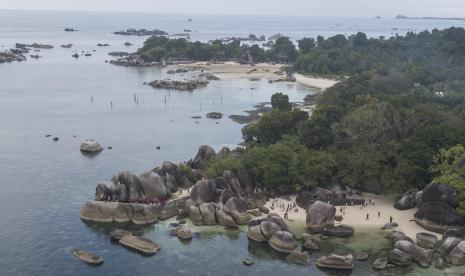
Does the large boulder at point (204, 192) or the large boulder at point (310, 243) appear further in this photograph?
the large boulder at point (204, 192)

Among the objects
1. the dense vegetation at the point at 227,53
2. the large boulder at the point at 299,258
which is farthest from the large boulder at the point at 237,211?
the dense vegetation at the point at 227,53

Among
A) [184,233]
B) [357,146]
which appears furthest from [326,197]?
[184,233]

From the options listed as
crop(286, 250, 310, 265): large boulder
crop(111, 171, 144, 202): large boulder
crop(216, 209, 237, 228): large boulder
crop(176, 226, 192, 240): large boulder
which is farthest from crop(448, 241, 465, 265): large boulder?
crop(111, 171, 144, 202): large boulder

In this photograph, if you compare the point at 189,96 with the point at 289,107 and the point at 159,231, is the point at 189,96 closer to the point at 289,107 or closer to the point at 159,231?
the point at 289,107

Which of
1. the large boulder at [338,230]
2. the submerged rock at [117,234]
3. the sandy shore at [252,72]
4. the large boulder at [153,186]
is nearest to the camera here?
the submerged rock at [117,234]

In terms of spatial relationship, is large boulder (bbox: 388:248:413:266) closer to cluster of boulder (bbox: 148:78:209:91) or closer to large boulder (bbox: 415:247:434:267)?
large boulder (bbox: 415:247:434:267)

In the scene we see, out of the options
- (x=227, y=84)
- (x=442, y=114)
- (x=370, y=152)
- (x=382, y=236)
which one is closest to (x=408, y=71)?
(x=227, y=84)

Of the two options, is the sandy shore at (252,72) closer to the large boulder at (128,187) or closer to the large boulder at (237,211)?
the large boulder at (128,187)

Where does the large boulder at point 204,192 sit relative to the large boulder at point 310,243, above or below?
above
